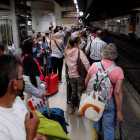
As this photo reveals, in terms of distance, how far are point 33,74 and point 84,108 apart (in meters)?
1.27

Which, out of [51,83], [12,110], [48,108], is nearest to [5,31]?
[51,83]

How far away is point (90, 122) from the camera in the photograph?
3.45 metres

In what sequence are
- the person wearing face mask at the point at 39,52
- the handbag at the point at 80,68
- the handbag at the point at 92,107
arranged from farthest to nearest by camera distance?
1. the person wearing face mask at the point at 39,52
2. the handbag at the point at 80,68
3. the handbag at the point at 92,107

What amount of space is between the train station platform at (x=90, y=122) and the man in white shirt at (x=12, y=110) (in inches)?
78.4

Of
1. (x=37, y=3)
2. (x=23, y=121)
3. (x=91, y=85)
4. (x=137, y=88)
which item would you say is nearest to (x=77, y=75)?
(x=91, y=85)

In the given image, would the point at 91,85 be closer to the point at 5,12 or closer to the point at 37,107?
the point at 37,107

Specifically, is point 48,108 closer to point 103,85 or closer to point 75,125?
point 103,85

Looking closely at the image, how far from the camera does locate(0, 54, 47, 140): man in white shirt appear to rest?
100 centimetres

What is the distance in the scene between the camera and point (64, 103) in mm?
4355

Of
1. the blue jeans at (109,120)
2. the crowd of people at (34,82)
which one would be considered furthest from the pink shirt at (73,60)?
the blue jeans at (109,120)

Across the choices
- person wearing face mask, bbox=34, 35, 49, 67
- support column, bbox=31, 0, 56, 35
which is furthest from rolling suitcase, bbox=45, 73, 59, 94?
support column, bbox=31, 0, 56, 35

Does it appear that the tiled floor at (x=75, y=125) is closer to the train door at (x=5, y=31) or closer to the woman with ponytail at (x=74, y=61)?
the woman with ponytail at (x=74, y=61)

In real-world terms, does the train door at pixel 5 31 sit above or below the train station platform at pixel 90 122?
above

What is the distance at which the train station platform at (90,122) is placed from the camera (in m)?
3.03
